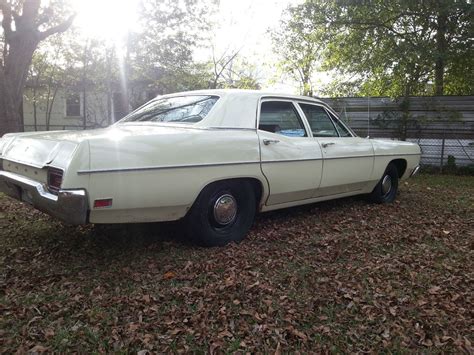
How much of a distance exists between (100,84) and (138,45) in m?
3.33

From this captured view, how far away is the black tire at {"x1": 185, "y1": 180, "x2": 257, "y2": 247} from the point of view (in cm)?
370

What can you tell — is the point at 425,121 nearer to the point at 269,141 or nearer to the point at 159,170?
the point at 269,141

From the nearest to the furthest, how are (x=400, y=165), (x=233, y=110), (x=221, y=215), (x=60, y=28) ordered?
(x=221, y=215)
(x=233, y=110)
(x=400, y=165)
(x=60, y=28)

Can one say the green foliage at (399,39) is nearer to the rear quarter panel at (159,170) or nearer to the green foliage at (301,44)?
the green foliage at (301,44)

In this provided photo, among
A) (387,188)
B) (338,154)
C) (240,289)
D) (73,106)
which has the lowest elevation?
(240,289)

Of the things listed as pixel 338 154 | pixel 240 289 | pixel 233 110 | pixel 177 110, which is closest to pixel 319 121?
pixel 338 154

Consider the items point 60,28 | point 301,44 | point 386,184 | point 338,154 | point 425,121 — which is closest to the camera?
point 338,154

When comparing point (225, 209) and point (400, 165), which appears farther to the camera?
point (400, 165)

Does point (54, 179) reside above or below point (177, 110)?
below

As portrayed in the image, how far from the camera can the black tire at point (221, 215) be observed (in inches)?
146

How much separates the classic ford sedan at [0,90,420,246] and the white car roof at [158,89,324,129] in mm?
11

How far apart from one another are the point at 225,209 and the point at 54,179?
59.8 inches

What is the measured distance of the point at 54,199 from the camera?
3.03 meters

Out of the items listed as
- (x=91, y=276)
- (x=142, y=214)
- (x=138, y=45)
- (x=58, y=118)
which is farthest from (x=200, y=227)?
(x=58, y=118)
